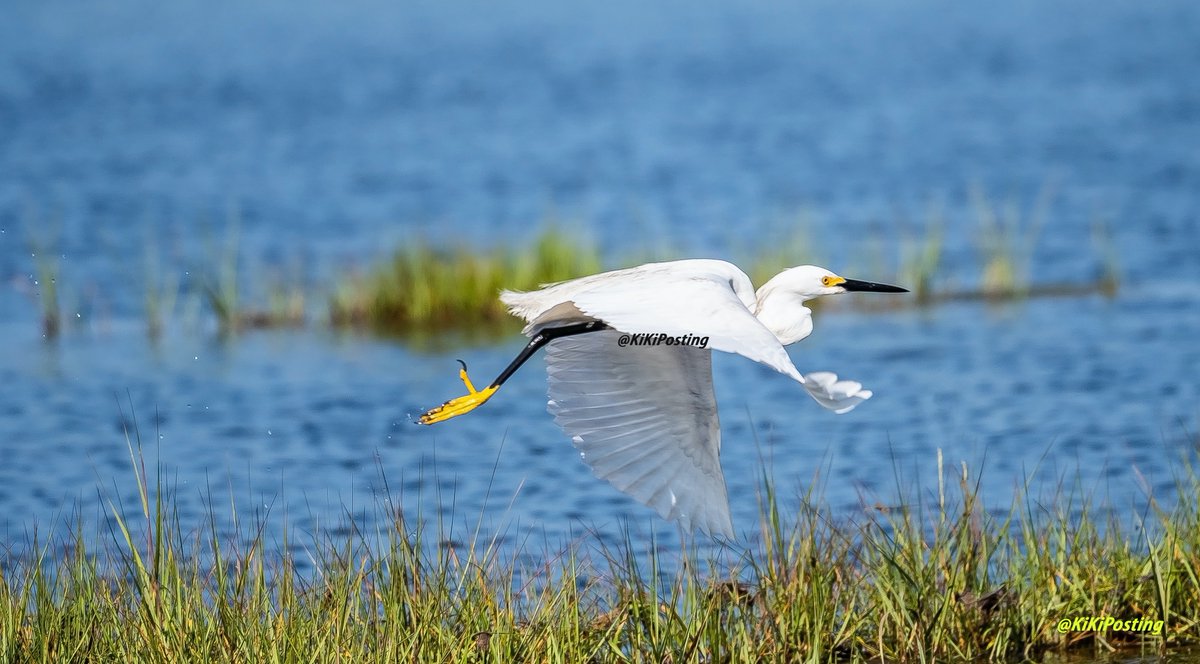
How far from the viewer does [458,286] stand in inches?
481

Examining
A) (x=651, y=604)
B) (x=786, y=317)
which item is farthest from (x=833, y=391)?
(x=786, y=317)

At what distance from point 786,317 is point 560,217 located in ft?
40.1

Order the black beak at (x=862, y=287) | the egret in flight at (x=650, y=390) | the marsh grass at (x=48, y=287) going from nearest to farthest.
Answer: the egret in flight at (x=650, y=390), the black beak at (x=862, y=287), the marsh grass at (x=48, y=287)

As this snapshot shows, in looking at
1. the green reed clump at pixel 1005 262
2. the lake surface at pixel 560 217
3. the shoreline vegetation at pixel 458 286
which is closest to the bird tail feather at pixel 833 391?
the lake surface at pixel 560 217

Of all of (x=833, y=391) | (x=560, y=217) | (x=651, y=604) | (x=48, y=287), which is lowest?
(x=651, y=604)

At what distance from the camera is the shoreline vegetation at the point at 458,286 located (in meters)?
12.0

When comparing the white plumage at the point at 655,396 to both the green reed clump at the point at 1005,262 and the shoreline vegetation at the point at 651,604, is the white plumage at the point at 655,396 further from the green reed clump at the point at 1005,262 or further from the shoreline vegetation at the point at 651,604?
the green reed clump at the point at 1005,262

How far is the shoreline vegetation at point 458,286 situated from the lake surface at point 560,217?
0.66ft

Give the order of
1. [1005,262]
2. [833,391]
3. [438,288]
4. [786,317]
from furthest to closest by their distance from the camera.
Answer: [1005,262] < [438,288] < [786,317] < [833,391]

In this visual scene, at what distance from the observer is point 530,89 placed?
29641 millimetres

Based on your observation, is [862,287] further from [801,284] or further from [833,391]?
[833,391]

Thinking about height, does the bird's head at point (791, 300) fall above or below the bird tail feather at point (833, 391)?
above

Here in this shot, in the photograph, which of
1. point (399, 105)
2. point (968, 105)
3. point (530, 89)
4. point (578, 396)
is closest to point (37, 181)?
point (399, 105)

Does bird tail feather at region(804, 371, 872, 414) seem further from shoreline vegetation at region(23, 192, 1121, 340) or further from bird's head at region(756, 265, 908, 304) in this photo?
shoreline vegetation at region(23, 192, 1121, 340)
